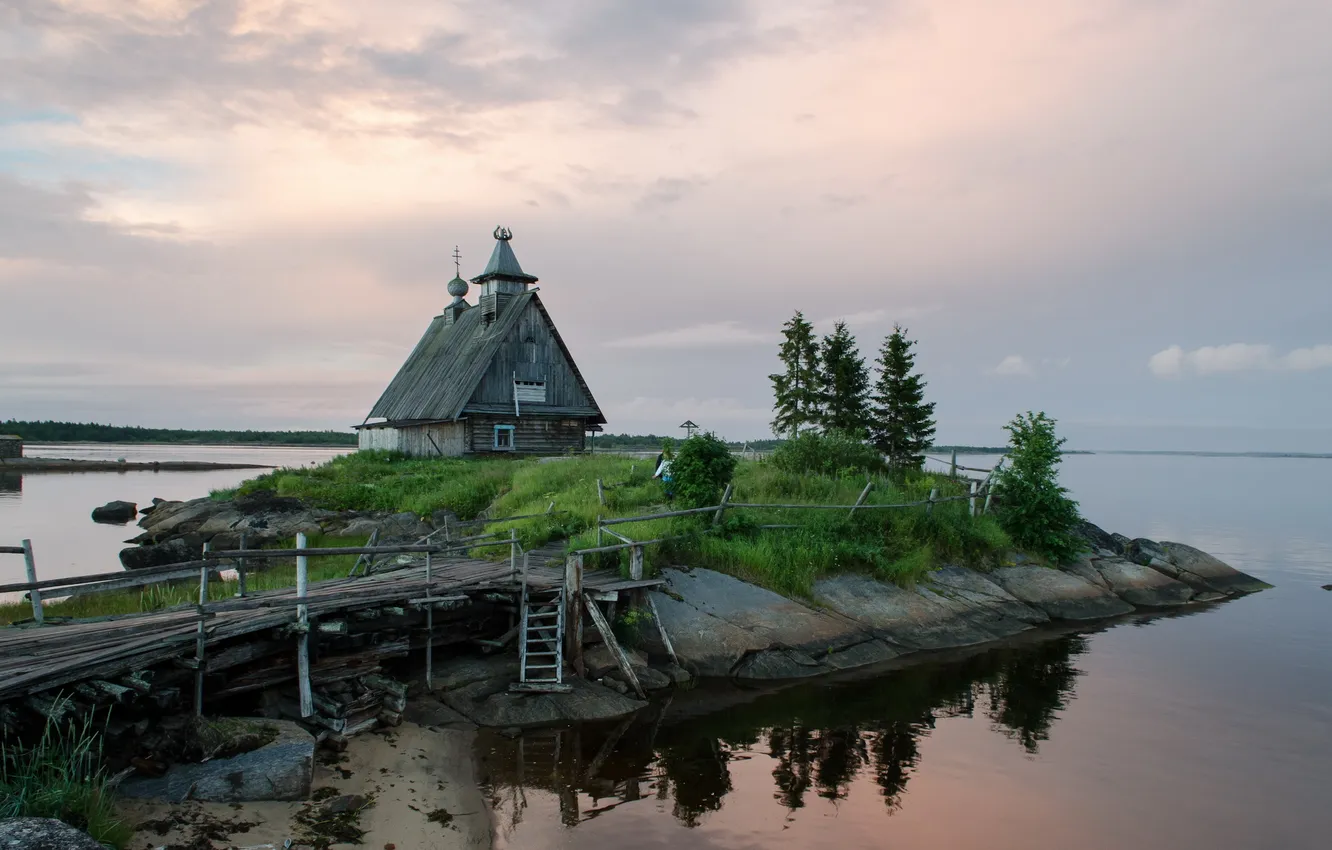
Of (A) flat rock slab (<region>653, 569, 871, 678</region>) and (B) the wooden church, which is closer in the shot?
(A) flat rock slab (<region>653, 569, 871, 678</region>)

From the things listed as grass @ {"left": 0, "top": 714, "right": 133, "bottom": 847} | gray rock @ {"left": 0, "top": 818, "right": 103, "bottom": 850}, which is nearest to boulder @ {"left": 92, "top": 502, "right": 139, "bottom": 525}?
grass @ {"left": 0, "top": 714, "right": 133, "bottom": 847}

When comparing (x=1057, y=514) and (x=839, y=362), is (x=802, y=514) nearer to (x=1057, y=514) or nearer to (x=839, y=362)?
(x=1057, y=514)

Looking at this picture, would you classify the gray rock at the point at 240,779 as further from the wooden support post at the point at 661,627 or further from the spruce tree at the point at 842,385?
the spruce tree at the point at 842,385

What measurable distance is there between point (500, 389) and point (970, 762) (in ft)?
97.6

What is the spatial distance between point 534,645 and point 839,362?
2793 cm

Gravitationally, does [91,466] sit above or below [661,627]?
above

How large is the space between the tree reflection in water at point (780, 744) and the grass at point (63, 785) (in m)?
4.00

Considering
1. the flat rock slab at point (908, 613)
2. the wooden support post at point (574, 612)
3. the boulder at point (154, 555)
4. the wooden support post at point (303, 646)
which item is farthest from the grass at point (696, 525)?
the wooden support post at point (303, 646)

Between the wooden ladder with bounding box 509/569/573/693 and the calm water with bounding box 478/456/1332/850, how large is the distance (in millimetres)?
1267

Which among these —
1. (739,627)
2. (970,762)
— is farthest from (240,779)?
(970,762)

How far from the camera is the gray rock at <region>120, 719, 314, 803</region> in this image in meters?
8.60

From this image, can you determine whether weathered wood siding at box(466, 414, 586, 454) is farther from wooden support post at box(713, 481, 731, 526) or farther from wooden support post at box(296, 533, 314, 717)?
wooden support post at box(296, 533, 314, 717)

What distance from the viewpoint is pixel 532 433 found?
3934 cm

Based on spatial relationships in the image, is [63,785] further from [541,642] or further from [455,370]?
[455,370]
